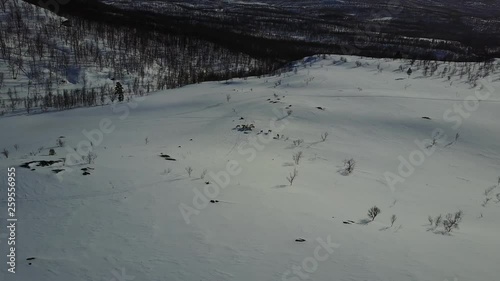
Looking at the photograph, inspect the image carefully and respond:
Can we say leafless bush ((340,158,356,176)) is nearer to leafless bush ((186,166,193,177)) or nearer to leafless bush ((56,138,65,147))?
leafless bush ((186,166,193,177))

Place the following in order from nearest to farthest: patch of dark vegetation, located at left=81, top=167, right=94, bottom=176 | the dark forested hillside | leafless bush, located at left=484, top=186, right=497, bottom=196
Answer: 1. patch of dark vegetation, located at left=81, top=167, right=94, bottom=176
2. leafless bush, located at left=484, top=186, right=497, bottom=196
3. the dark forested hillside

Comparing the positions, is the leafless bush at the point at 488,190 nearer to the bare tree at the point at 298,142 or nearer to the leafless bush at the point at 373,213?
the leafless bush at the point at 373,213

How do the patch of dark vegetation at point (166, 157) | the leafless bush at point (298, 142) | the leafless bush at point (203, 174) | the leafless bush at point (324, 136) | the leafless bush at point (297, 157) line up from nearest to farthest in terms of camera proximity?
1. the leafless bush at point (203, 174)
2. the patch of dark vegetation at point (166, 157)
3. the leafless bush at point (297, 157)
4. the leafless bush at point (298, 142)
5. the leafless bush at point (324, 136)

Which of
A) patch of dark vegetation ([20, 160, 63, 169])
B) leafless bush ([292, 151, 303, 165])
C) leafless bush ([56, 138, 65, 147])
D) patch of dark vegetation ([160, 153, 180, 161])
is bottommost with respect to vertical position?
leafless bush ([56, 138, 65, 147])

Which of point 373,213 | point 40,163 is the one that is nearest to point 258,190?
point 373,213

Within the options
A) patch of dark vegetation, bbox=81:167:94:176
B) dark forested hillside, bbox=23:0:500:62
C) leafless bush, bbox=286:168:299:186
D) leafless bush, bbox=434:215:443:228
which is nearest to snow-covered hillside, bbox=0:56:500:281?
patch of dark vegetation, bbox=81:167:94:176

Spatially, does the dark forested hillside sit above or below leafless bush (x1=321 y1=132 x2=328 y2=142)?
above

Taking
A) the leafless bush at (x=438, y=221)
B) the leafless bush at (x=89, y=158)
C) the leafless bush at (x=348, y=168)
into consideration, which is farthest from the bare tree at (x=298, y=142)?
the leafless bush at (x=89, y=158)

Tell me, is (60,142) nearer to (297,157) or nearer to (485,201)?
(297,157)

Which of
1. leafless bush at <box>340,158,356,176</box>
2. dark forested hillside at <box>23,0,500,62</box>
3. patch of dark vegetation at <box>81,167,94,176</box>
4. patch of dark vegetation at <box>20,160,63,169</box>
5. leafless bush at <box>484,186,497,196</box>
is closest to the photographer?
patch of dark vegetation at <box>81,167,94,176</box>
